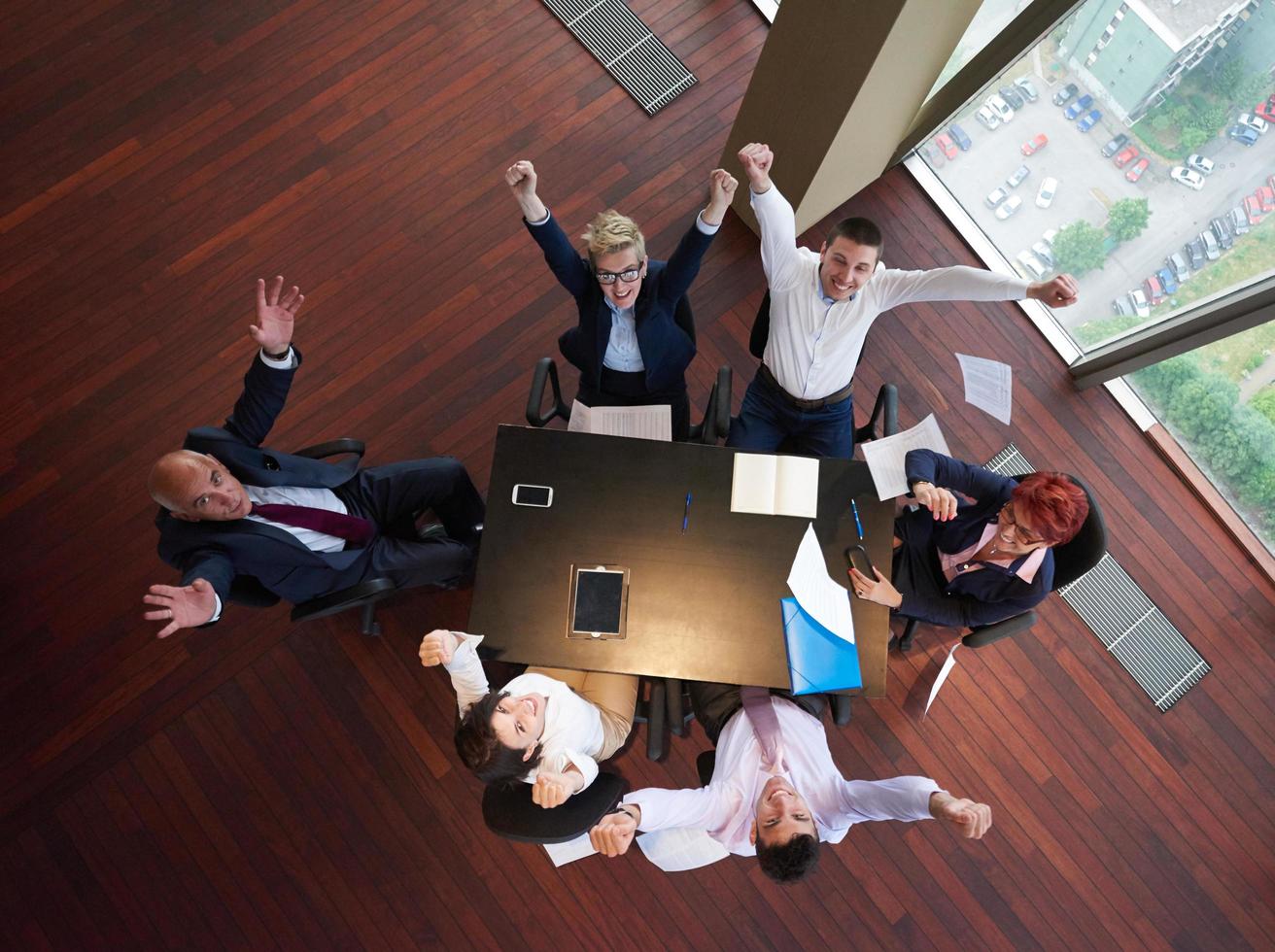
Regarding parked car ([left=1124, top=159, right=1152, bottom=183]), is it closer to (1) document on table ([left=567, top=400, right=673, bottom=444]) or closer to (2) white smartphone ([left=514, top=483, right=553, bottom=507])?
(1) document on table ([left=567, top=400, right=673, bottom=444])

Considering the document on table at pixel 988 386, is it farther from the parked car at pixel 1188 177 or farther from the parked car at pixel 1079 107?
the parked car at pixel 1079 107

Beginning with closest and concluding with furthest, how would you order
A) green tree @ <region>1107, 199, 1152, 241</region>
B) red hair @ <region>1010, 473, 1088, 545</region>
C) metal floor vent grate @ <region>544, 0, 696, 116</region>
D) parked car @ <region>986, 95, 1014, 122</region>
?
red hair @ <region>1010, 473, 1088, 545</region> → green tree @ <region>1107, 199, 1152, 241</region> → parked car @ <region>986, 95, 1014, 122</region> → metal floor vent grate @ <region>544, 0, 696, 116</region>

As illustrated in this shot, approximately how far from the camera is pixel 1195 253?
3232 millimetres

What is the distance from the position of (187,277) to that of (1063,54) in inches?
160

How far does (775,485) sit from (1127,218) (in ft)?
7.00

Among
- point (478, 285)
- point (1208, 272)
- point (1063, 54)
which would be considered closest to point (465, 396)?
point (478, 285)

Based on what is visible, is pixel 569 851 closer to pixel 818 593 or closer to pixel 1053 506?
pixel 818 593

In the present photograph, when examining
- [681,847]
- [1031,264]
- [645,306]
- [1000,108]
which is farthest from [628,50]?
[681,847]

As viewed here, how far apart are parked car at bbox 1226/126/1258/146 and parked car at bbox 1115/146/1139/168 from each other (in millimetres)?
328

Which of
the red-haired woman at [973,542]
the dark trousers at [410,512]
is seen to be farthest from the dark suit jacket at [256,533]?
the red-haired woman at [973,542]

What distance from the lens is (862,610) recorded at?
2.55 metres

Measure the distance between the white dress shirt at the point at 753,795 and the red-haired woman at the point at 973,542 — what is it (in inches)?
21.2

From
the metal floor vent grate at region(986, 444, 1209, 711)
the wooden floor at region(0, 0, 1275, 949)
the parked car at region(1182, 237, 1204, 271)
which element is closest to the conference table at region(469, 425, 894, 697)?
the wooden floor at region(0, 0, 1275, 949)

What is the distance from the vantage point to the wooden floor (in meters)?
3.23
